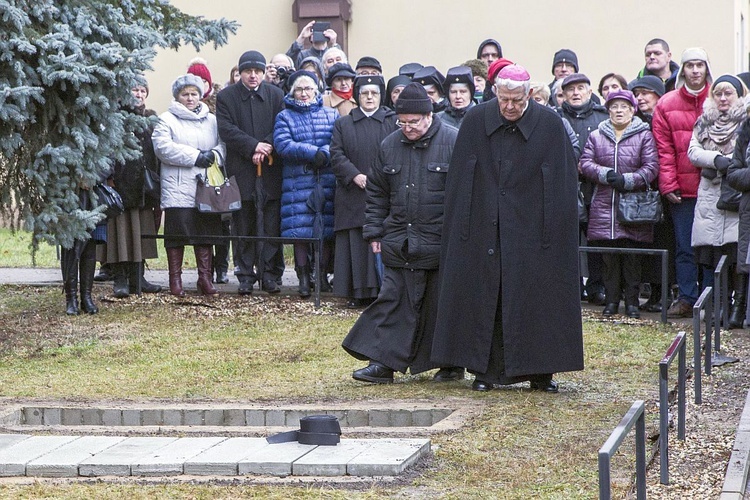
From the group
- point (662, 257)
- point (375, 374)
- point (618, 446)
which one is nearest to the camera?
point (618, 446)

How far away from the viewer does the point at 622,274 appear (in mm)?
12109

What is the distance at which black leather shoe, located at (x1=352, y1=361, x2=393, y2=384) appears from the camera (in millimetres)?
8977

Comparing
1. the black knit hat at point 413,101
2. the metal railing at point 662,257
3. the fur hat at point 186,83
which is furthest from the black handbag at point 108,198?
the metal railing at point 662,257

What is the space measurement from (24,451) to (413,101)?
3.51m

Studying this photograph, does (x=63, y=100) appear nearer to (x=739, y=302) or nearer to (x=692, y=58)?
(x=692, y=58)

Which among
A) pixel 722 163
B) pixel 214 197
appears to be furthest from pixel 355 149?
pixel 722 163

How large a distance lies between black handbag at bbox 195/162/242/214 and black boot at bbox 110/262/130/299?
39.4 inches

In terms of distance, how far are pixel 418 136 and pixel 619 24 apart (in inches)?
451

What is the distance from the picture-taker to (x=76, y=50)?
33.1 ft

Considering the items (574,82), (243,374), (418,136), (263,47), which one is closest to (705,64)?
(574,82)

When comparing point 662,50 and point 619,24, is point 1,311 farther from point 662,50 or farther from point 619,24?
point 619,24

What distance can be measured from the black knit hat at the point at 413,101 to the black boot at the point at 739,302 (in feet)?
12.6

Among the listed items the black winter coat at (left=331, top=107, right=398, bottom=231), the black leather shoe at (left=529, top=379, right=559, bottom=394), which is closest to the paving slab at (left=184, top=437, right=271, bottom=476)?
the black leather shoe at (left=529, top=379, right=559, bottom=394)

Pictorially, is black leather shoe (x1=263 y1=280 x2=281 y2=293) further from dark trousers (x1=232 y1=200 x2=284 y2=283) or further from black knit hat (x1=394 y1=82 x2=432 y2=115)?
black knit hat (x1=394 y1=82 x2=432 y2=115)
